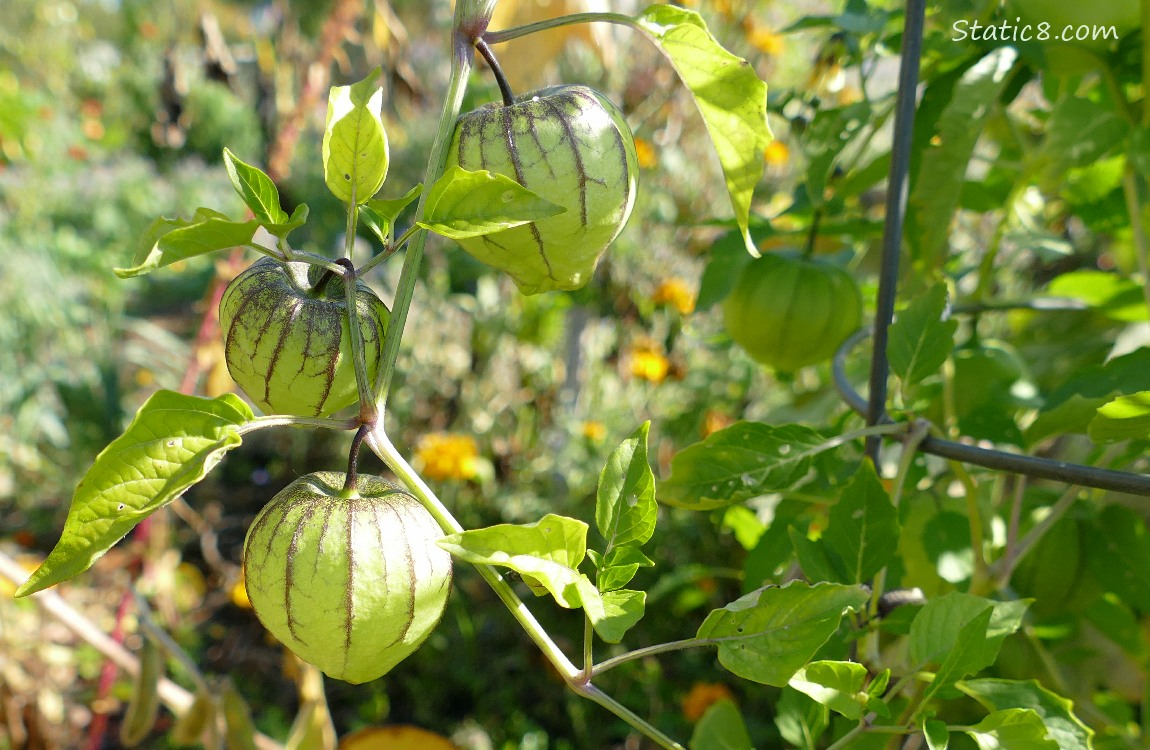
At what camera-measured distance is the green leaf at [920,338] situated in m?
0.48

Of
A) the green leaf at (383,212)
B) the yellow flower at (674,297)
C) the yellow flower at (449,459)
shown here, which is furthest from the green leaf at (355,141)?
the yellow flower at (674,297)

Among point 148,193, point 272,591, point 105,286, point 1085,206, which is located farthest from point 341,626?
point 148,193

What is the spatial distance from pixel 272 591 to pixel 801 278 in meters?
0.51

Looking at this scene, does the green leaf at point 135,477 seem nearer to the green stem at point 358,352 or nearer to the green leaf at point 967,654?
the green stem at point 358,352

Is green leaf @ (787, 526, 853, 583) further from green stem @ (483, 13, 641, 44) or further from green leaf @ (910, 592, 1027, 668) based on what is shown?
green stem @ (483, 13, 641, 44)

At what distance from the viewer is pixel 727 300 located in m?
0.77

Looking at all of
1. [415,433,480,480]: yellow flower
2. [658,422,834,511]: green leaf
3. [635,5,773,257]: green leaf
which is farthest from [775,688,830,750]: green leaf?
[415,433,480,480]: yellow flower

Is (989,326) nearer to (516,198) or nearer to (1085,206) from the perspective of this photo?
(1085,206)

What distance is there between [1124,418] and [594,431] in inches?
63.7

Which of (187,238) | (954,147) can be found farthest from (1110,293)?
(187,238)

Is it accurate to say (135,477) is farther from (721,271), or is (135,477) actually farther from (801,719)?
(721,271)

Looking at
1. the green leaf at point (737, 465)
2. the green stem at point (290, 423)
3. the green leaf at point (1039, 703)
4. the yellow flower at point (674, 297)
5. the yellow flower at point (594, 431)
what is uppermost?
the green stem at point (290, 423)

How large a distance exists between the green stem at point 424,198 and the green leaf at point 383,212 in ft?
0.05

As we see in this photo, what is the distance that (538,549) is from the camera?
0.98 feet
